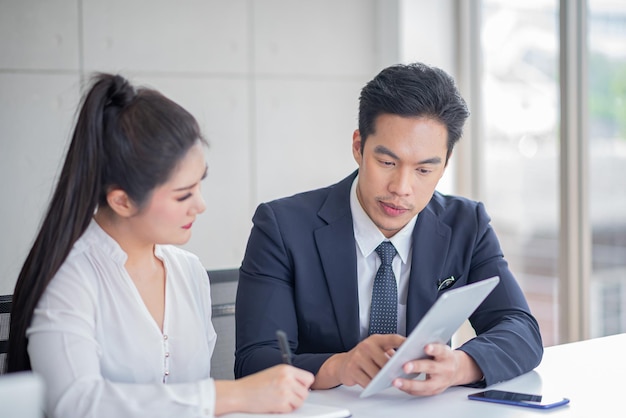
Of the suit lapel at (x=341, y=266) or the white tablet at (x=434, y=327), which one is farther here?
the suit lapel at (x=341, y=266)

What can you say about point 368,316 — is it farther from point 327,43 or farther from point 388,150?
point 327,43

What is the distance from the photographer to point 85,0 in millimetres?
3660

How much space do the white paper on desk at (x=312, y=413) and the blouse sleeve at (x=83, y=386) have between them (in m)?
0.07

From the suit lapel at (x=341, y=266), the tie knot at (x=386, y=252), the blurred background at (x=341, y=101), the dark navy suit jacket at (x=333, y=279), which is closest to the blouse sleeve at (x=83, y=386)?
the dark navy suit jacket at (x=333, y=279)

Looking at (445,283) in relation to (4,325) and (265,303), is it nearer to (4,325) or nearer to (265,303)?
(265,303)

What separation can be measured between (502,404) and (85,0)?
8.97 ft

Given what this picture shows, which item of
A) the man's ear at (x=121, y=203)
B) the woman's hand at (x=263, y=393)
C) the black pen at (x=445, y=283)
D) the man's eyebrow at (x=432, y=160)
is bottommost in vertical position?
the woman's hand at (x=263, y=393)

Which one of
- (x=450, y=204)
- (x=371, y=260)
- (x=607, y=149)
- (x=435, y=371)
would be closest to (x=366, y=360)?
(x=435, y=371)

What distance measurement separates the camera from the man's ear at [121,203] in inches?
66.6

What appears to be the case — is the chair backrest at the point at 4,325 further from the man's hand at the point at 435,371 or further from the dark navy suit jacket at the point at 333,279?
the man's hand at the point at 435,371

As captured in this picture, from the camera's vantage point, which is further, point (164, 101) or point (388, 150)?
point (388, 150)

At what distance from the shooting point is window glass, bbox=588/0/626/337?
12.4 feet

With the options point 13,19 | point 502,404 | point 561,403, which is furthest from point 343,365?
point 13,19

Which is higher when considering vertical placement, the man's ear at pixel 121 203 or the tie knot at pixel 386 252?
the man's ear at pixel 121 203
